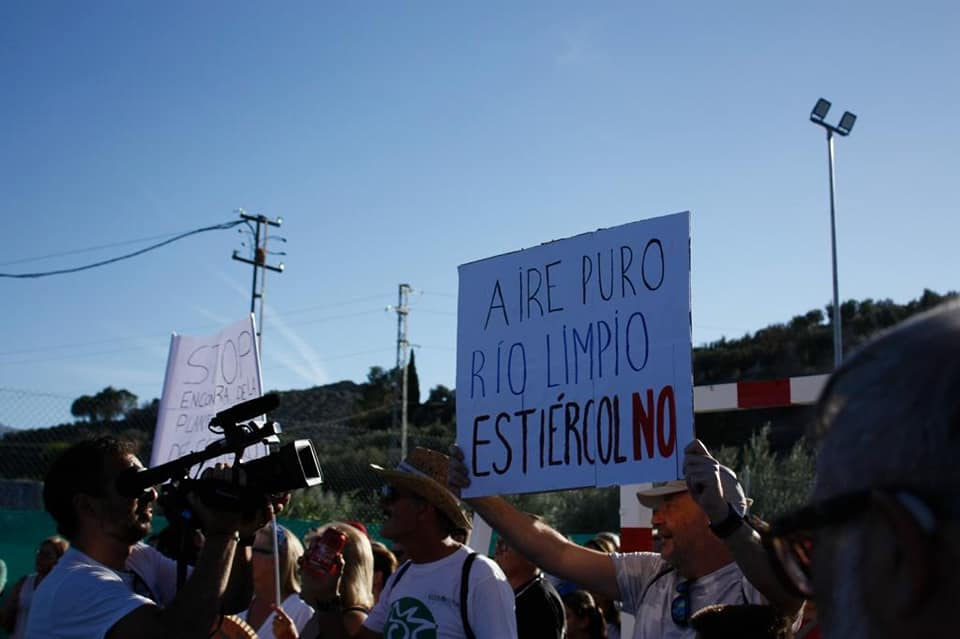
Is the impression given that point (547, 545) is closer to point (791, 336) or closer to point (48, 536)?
point (48, 536)

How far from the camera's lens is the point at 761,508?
14688 millimetres

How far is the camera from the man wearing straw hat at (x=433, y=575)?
3926mm

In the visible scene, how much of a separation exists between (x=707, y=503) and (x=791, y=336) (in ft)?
136

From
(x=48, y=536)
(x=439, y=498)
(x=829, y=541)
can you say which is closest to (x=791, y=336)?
(x=48, y=536)

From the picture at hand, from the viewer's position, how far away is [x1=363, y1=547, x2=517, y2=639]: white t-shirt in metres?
3.90

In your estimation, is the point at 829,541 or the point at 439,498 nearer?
the point at 829,541

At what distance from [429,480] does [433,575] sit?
48 centimetres

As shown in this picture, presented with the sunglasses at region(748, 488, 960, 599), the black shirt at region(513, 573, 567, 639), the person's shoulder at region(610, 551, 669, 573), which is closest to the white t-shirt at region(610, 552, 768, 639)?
the person's shoulder at region(610, 551, 669, 573)

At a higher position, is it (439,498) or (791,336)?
(791,336)

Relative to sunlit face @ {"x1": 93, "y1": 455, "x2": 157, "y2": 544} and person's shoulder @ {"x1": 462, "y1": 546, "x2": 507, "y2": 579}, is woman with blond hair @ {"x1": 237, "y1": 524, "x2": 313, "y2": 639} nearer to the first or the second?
person's shoulder @ {"x1": 462, "y1": 546, "x2": 507, "y2": 579}

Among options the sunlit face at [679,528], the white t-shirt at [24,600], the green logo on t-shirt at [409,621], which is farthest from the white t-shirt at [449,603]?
the white t-shirt at [24,600]

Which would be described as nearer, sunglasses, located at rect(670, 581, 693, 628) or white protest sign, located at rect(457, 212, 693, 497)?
white protest sign, located at rect(457, 212, 693, 497)

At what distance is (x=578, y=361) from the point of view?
3602 millimetres

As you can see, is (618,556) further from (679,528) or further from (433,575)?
(433,575)
